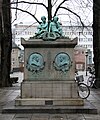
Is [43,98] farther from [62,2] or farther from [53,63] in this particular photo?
[62,2]

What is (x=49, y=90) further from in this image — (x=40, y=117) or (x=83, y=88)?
(x=83, y=88)

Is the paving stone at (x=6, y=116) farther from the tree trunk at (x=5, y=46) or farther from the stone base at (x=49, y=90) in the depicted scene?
the tree trunk at (x=5, y=46)

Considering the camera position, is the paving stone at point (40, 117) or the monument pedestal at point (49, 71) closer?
the paving stone at point (40, 117)

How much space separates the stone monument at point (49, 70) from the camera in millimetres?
13273

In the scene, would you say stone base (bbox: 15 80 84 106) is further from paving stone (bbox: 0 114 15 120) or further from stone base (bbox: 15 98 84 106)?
paving stone (bbox: 0 114 15 120)

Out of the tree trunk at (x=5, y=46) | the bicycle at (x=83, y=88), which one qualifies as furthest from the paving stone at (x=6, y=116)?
the tree trunk at (x=5, y=46)

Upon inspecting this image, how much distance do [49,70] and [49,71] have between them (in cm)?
4

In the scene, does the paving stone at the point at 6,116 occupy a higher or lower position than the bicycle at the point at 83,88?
lower

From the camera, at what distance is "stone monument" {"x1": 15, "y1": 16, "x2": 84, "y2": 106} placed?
1327 centimetres

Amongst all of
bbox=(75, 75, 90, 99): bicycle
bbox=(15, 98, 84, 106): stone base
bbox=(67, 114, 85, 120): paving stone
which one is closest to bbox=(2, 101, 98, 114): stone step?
bbox=(67, 114, 85, 120): paving stone

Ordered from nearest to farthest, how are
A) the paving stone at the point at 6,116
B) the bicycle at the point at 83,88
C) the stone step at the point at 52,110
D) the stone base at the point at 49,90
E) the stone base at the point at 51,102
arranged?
1. the paving stone at the point at 6,116
2. the stone step at the point at 52,110
3. the stone base at the point at 51,102
4. the stone base at the point at 49,90
5. the bicycle at the point at 83,88

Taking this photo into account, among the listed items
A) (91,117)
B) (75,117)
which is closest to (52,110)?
(75,117)

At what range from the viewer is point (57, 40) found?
13.5 m

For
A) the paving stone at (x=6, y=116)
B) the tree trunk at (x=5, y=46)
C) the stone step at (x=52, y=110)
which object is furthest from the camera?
the tree trunk at (x=5, y=46)
